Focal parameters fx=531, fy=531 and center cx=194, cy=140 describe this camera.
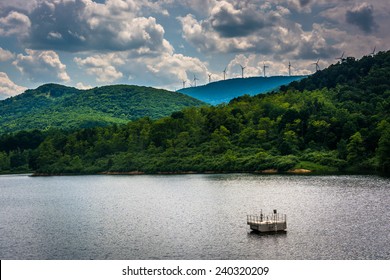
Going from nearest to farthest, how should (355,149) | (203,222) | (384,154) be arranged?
(203,222)
(384,154)
(355,149)

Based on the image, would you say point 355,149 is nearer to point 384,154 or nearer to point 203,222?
point 384,154

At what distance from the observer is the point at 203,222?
3369 inches

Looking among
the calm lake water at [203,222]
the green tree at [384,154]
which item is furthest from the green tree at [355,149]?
the calm lake water at [203,222]

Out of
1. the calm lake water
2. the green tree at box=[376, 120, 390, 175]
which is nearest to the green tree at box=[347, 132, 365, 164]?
the green tree at box=[376, 120, 390, 175]

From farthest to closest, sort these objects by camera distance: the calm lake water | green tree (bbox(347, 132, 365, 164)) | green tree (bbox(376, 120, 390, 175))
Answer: green tree (bbox(347, 132, 365, 164))
green tree (bbox(376, 120, 390, 175))
the calm lake water

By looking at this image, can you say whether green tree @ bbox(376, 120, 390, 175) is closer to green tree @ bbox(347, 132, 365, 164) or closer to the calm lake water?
the calm lake water

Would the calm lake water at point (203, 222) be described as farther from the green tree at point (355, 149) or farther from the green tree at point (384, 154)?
the green tree at point (355, 149)

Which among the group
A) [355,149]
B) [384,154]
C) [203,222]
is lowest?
[203,222]

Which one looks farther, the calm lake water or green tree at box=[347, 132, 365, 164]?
green tree at box=[347, 132, 365, 164]

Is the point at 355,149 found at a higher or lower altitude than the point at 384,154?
higher

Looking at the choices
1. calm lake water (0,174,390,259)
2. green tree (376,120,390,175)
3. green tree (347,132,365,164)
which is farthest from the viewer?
green tree (347,132,365,164)

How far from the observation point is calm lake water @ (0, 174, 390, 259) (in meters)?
65.0

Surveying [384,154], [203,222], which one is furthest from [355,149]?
[203,222]

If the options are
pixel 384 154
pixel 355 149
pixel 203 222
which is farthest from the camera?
pixel 355 149
